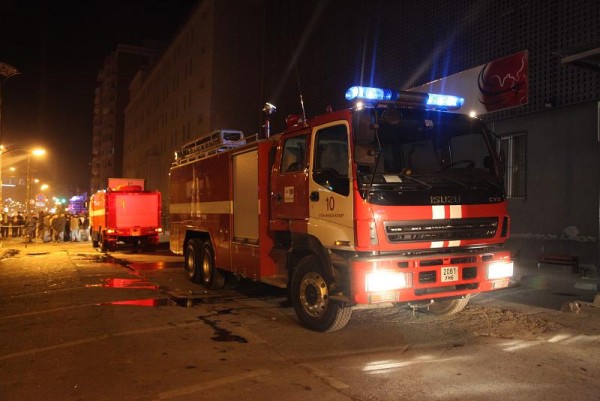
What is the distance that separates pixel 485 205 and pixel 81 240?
2728 cm

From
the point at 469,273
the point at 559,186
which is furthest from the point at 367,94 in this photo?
the point at 559,186

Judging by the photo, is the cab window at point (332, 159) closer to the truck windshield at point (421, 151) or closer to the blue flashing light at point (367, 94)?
the truck windshield at point (421, 151)

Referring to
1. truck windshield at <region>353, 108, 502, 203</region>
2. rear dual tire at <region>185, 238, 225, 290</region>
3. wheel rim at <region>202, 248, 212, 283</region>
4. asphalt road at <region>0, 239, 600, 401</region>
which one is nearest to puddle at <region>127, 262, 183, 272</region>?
rear dual tire at <region>185, 238, 225, 290</region>

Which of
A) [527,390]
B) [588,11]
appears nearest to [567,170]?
[588,11]

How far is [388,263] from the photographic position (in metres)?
5.80

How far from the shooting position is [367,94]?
6.11 m

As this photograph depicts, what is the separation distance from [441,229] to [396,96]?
174 centimetres

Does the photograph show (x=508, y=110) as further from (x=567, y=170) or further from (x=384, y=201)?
(x=384, y=201)

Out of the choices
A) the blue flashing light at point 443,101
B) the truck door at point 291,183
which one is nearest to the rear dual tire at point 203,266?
the truck door at point 291,183

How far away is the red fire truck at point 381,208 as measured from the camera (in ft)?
19.1

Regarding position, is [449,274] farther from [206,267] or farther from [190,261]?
[190,261]

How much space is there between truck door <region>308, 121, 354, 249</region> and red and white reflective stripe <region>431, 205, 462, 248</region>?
1036 millimetres

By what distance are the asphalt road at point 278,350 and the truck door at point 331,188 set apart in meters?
1.34

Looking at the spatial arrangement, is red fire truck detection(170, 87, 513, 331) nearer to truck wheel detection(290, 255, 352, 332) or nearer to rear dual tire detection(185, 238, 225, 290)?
truck wheel detection(290, 255, 352, 332)
